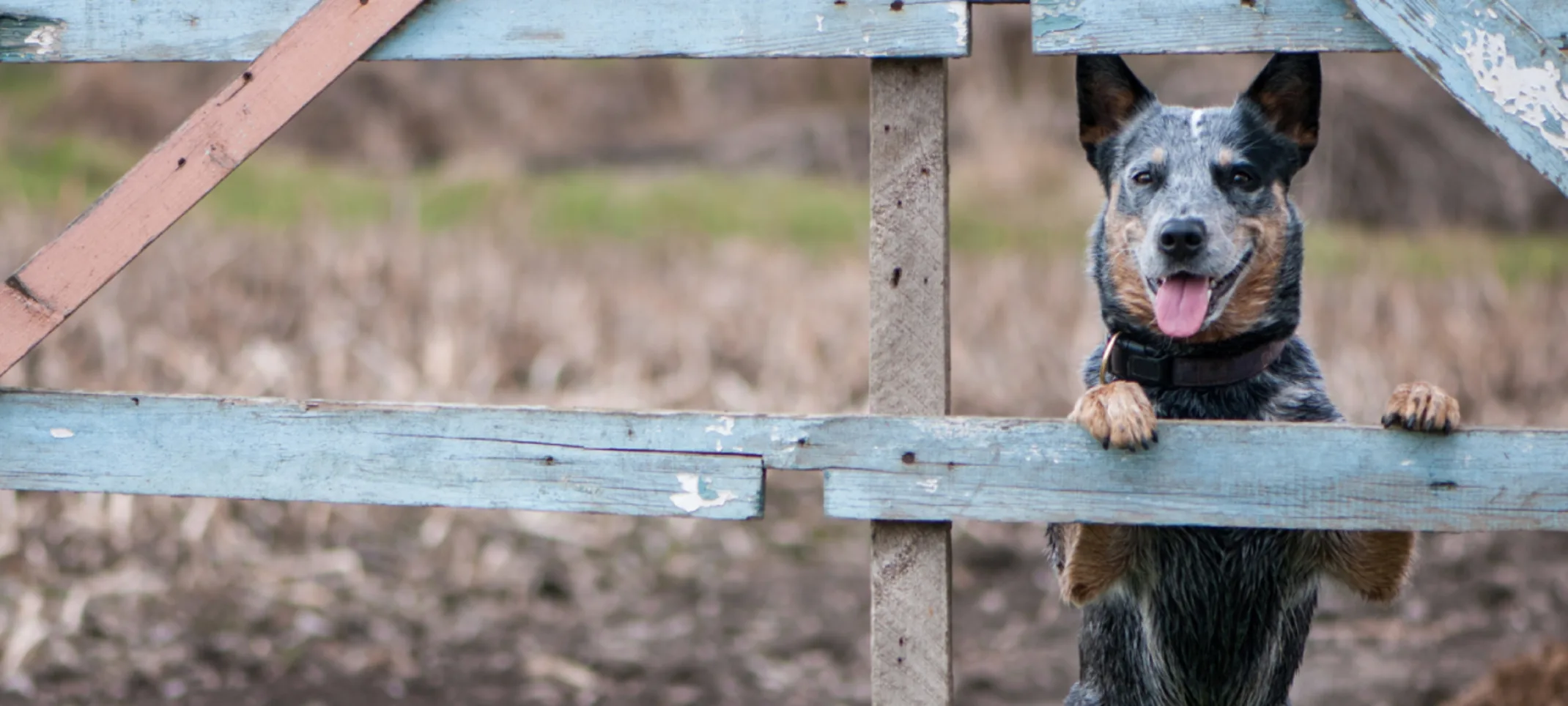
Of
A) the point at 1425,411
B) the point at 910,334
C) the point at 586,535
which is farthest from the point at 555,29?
the point at 586,535

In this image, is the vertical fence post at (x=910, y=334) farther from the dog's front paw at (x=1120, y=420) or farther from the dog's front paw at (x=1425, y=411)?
the dog's front paw at (x=1425, y=411)

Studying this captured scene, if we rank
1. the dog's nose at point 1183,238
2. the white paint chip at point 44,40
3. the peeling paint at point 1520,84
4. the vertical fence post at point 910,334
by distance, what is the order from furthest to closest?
the dog's nose at point 1183,238, the white paint chip at point 44,40, the vertical fence post at point 910,334, the peeling paint at point 1520,84

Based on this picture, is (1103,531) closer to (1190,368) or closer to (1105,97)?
(1190,368)

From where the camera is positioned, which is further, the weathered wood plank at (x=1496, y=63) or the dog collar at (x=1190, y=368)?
the dog collar at (x=1190, y=368)

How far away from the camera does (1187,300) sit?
10.6 ft

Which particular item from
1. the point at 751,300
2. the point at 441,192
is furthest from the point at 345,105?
the point at 751,300

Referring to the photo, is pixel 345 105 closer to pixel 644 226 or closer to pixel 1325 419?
pixel 644 226

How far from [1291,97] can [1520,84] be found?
2.67 feet

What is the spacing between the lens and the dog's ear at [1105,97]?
3.40 meters

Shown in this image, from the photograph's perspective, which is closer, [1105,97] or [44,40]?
[44,40]

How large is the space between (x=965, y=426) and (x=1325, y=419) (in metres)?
0.96

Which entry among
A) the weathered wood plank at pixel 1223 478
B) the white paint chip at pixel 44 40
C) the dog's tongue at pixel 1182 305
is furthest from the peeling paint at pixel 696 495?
the white paint chip at pixel 44 40

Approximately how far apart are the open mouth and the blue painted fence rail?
1.43ft

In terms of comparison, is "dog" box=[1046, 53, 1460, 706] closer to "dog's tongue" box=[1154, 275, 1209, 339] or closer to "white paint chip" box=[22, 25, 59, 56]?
"dog's tongue" box=[1154, 275, 1209, 339]
